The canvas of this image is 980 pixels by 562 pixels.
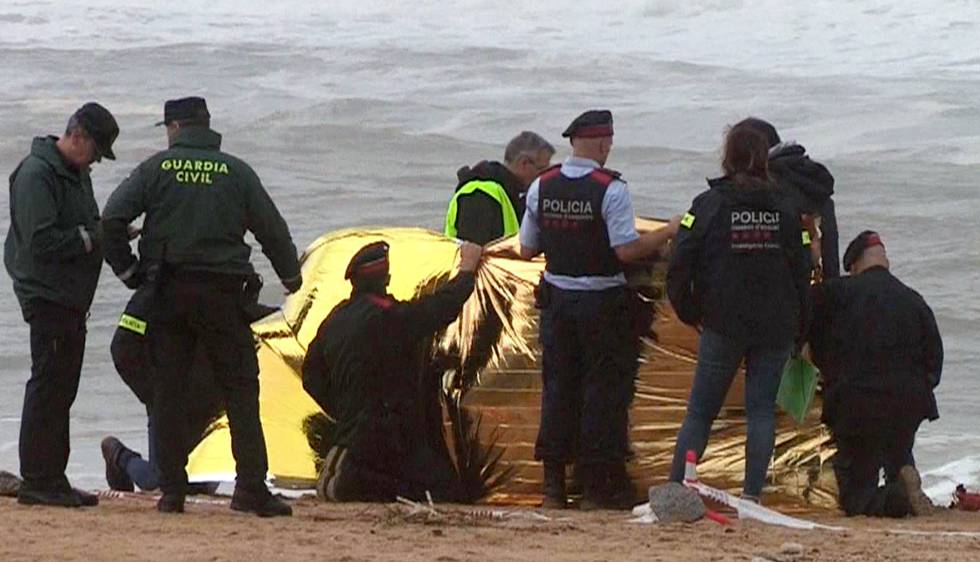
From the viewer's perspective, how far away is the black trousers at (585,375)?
298 inches

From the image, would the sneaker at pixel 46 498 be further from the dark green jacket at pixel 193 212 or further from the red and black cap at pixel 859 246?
the red and black cap at pixel 859 246

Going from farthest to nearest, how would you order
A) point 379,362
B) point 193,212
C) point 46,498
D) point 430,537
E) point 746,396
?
point 379,362
point 746,396
point 46,498
point 193,212
point 430,537

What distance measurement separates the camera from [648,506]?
7.29 m

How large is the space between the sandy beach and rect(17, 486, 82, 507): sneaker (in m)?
0.07

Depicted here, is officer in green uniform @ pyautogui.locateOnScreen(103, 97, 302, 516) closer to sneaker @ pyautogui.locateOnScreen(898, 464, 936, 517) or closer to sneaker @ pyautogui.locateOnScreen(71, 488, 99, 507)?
sneaker @ pyautogui.locateOnScreen(71, 488, 99, 507)

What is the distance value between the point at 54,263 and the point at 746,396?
2524 mm

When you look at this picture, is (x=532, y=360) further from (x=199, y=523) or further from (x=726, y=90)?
(x=726, y=90)

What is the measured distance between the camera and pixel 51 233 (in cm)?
698

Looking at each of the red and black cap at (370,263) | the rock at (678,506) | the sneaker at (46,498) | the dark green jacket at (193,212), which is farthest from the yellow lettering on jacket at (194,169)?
the rock at (678,506)

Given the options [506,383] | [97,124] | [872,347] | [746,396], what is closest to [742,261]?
[746,396]

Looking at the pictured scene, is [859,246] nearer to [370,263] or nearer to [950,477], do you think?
[370,263]

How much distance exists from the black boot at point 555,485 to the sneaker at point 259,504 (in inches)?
43.8

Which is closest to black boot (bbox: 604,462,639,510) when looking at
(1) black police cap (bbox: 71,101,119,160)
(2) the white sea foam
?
(1) black police cap (bbox: 71,101,119,160)

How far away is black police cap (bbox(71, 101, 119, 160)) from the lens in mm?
7105
